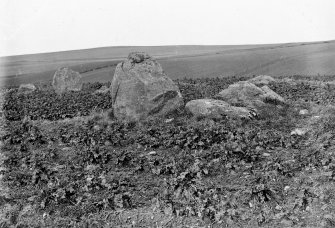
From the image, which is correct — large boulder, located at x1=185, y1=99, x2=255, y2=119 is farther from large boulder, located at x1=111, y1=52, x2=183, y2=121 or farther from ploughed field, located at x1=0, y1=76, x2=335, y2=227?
large boulder, located at x1=111, y1=52, x2=183, y2=121

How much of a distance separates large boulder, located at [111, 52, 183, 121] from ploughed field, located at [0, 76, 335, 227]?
658 mm

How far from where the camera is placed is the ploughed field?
9469mm

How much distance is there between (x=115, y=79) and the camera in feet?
63.4

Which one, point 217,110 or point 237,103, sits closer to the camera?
point 217,110

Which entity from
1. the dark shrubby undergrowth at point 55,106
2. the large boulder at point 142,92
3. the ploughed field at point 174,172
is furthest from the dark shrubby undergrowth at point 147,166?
the dark shrubby undergrowth at point 55,106

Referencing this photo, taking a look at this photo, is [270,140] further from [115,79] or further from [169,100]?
[115,79]

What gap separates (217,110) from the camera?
655 inches

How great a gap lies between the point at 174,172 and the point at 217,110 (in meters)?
5.58

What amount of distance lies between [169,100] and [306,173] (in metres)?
8.05

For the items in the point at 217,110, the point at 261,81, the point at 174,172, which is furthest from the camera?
the point at 261,81

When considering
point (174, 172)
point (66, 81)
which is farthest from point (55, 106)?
point (174, 172)

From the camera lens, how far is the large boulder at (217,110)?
16.4 metres

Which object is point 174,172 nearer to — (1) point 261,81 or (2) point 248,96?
(2) point 248,96

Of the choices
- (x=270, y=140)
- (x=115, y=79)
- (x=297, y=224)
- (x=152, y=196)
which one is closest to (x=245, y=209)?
(x=297, y=224)
